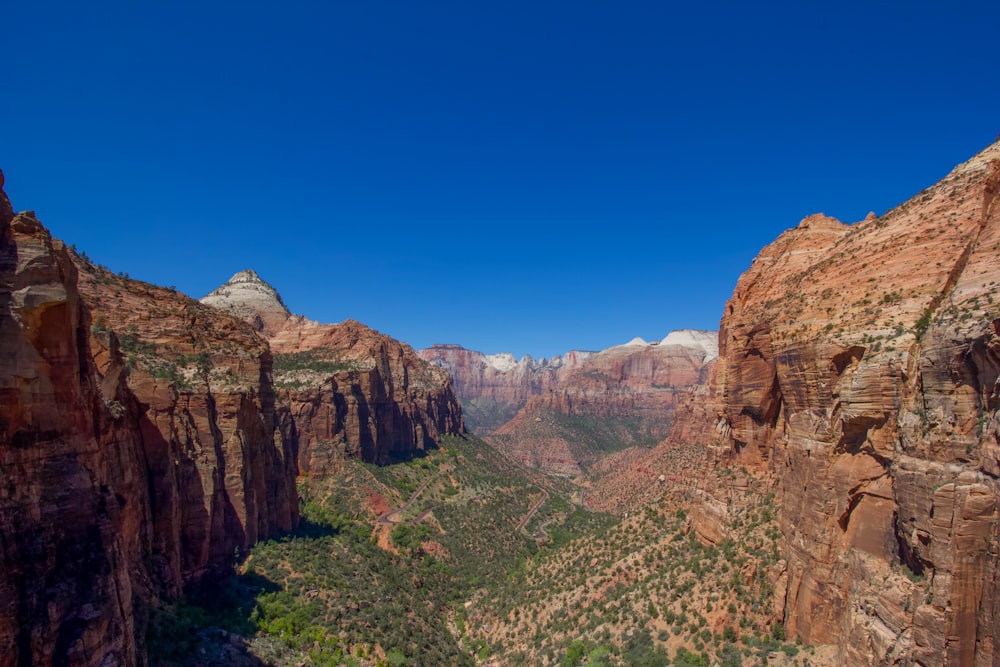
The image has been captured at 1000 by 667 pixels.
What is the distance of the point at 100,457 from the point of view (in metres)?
21.5

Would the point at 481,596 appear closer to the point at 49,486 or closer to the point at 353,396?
the point at 353,396

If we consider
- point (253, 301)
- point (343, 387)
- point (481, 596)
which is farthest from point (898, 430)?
point (253, 301)

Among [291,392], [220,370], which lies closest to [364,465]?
[291,392]

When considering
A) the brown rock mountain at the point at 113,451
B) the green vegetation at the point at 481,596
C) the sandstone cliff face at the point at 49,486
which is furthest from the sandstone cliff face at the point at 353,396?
the sandstone cliff face at the point at 49,486

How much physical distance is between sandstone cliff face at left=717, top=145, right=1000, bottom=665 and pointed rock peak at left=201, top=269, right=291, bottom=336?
9921 centimetres

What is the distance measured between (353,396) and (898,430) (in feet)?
254

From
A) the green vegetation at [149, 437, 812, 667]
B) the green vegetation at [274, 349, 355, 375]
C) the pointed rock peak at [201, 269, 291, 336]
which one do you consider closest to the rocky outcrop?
the green vegetation at [149, 437, 812, 667]

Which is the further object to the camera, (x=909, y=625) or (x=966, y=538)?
(x=909, y=625)

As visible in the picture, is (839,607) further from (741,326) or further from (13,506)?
(13,506)

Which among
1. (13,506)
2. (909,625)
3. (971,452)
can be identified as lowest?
(909,625)

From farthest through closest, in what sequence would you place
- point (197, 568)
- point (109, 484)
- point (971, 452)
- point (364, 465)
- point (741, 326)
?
point (364, 465) < point (741, 326) < point (197, 568) < point (109, 484) < point (971, 452)

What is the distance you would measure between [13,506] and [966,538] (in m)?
32.6

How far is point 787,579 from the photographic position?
2947 cm

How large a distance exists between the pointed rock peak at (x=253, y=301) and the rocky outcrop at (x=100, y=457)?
6778cm
